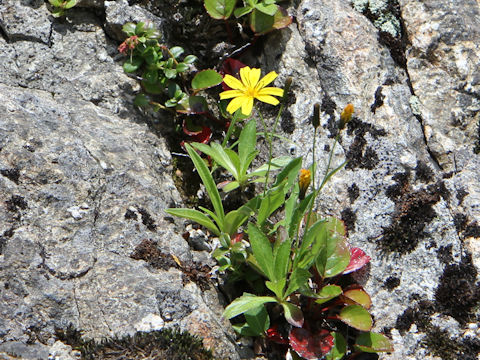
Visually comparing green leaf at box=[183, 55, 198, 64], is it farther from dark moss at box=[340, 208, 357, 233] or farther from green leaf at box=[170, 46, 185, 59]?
dark moss at box=[340, 208, 357, 233]

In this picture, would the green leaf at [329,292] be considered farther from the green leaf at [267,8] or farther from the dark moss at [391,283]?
the green leaf at [267,8]

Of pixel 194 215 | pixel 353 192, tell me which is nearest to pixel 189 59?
pixel 194 215

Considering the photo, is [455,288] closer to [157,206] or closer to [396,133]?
[396,133]

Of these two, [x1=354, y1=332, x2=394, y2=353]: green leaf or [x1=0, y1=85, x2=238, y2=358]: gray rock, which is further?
[x1=354, y1=332, x2=394, y2=353]: green leaf

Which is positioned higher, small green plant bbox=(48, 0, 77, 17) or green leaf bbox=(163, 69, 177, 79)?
small green plant bbox=(48, 0, 77, 17)

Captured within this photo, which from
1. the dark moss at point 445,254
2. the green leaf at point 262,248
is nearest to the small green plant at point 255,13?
the green leaf at point 262,248

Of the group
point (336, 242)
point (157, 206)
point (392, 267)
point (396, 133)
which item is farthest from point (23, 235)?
point (396, 133)

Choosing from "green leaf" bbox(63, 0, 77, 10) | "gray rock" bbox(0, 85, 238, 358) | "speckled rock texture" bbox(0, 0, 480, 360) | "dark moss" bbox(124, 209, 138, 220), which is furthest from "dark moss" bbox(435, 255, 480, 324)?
"green leaf" bbox(63, 0, 77, 10)
